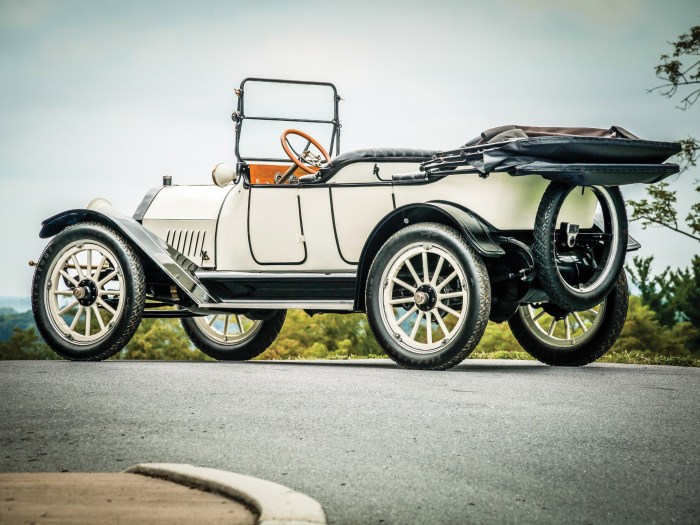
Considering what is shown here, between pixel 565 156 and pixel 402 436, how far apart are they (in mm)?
2844

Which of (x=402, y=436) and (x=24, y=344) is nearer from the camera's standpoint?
(x=402, y=436)

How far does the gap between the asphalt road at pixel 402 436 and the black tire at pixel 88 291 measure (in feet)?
3.44

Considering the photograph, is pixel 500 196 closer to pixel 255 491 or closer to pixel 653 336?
pixel 255 491

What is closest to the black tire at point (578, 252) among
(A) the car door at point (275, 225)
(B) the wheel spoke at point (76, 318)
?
(A) the car door at point (275, 225)

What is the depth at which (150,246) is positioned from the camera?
316 inches

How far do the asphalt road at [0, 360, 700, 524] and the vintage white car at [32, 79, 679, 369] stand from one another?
664 millimetres

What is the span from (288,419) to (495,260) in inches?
102

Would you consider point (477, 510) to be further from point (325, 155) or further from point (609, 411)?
point (325, 155)

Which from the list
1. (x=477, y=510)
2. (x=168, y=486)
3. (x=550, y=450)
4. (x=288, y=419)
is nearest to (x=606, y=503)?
(x=477, y=510)

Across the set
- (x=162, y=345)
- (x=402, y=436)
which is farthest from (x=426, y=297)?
(x=162, y=345)

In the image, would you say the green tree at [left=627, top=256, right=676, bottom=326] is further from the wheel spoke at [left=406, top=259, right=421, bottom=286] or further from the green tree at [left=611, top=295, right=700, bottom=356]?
the wheel spoke at [left=406, top=259, right=421, bottom=286]

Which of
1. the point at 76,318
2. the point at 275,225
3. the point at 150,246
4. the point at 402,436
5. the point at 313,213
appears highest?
the point at 313,213

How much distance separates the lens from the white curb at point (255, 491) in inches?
116

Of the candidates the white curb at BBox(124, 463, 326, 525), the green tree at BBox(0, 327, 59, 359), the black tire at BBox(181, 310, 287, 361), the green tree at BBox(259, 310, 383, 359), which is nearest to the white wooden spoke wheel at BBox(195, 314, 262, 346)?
the black tire at BBox(181, 310, 287, 361)
